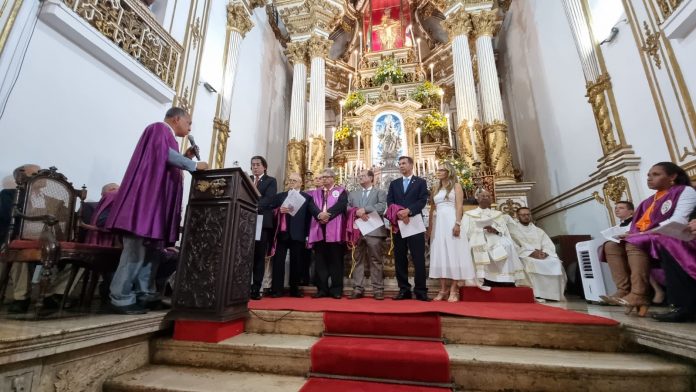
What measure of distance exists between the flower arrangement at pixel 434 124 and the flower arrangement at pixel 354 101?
1.75 m

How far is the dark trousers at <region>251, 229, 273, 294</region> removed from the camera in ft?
10.6

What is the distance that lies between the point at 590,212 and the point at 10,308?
6957mm

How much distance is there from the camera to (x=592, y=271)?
11.5ft

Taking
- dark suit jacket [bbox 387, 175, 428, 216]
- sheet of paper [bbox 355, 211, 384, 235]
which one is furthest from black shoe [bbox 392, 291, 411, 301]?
dark suit jacket [bbox 387, 175, 428, 216]

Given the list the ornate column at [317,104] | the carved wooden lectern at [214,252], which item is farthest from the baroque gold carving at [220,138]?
the carved wooden lectern at [214,252]

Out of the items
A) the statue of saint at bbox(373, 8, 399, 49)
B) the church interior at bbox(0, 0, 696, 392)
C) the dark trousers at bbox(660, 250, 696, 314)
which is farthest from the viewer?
the statue of saint at bbox(373, 8, 399, 49)

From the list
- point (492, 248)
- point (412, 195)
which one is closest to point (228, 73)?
point (412, 195)

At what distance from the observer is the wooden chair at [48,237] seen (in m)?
1.94

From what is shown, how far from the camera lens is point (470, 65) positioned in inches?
301

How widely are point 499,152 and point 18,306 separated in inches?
292

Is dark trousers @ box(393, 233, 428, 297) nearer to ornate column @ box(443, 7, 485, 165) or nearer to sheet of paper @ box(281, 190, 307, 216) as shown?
sheet of paper @ box(281, 190, 307, 216)

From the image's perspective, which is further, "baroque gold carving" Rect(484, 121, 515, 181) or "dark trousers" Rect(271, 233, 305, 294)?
"baroque gold carving" Rect(484, 121, 515, 181)

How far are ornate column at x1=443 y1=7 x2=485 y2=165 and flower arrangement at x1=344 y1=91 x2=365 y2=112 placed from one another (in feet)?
8.05

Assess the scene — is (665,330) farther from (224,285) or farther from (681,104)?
(681,104)
